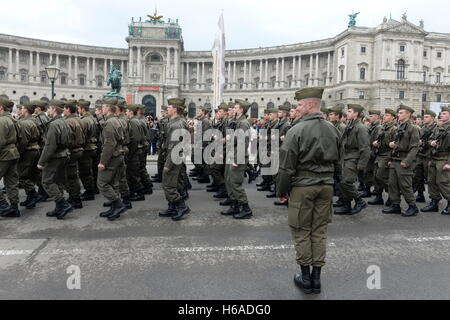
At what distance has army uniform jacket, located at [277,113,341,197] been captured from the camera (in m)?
4.39

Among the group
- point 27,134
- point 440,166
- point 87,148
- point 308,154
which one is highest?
point 27,134

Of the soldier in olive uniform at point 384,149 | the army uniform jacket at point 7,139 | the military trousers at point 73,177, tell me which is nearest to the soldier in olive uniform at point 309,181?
the soldier in olive uniform at point 384,149

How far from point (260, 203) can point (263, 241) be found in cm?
322

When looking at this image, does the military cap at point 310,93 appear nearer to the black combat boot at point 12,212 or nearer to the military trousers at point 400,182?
the military trousers at point 400,182

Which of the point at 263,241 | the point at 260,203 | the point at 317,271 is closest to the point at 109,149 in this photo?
the point at 263,241

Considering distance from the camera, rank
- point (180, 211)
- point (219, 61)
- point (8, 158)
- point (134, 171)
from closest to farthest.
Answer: point (8, 158)
point (180, 211)
point (134, 171)
point (219, 61)

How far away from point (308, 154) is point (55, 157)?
544 centimetres

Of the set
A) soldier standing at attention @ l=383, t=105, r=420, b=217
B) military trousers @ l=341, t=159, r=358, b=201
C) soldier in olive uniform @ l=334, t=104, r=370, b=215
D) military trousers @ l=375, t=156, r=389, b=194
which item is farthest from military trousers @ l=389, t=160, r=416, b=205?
military trousers @ l=341, t=159, r=358, b=201

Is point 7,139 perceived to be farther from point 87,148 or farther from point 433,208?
point 433,208

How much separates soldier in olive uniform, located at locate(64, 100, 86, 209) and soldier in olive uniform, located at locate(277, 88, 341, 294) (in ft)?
17.6

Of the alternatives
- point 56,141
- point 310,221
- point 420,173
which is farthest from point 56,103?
point 420,173

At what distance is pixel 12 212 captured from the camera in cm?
761

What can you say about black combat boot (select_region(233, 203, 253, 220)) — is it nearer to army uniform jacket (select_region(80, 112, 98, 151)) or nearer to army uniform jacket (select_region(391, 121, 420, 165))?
army uniform jacket (select_region(391, 121, 420, 165))

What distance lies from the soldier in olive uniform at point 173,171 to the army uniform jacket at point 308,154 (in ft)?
11.2
